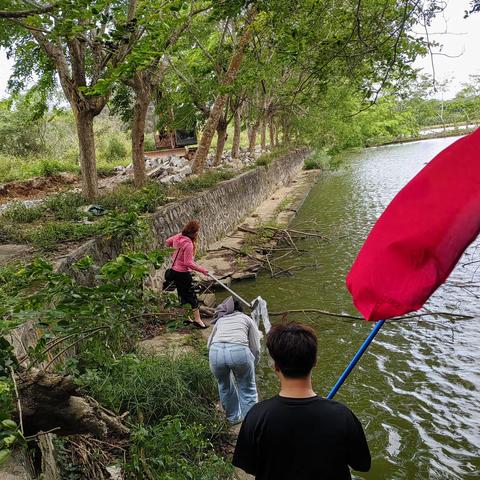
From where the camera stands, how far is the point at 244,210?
1725 centimetres

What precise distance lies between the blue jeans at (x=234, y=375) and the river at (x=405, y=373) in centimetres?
91

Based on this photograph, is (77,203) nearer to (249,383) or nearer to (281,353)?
(249,383)

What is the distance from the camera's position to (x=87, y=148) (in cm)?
998

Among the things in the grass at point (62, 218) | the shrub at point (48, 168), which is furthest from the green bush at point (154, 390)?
the shrub at point (48, 168)

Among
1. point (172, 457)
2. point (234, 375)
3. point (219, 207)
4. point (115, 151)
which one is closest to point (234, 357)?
point (234, 375)

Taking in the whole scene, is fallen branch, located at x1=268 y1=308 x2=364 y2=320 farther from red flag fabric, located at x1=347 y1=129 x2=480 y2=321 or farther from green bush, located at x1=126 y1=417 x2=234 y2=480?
red flag fabric, located at x1=347 y1=129 x2=480 y2=321

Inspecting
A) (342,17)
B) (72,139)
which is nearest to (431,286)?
(342,17)

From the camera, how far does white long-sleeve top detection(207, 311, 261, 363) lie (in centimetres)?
446

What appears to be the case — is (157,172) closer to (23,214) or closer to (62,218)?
(23,214)

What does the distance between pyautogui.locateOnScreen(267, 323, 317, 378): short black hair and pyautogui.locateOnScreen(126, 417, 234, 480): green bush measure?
1.66 m

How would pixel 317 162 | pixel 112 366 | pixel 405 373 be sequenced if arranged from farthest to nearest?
pixel 317 162
pixel 405 373
pixel 112 366

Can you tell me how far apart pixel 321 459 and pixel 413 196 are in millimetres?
1384

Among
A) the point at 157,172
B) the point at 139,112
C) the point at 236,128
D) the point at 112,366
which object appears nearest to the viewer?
the point at 112,366

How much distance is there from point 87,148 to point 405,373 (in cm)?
791
